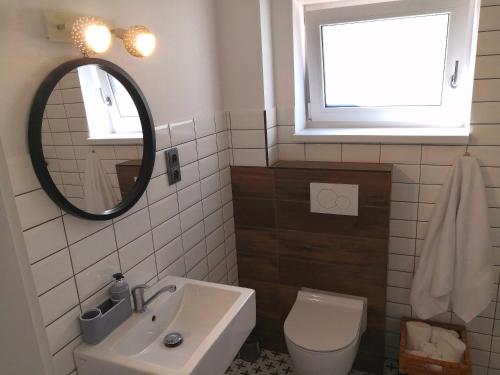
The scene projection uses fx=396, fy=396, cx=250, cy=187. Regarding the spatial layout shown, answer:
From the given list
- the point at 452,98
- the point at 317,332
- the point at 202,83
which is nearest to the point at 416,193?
the point at 452,98

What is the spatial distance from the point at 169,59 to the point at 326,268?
141 cm

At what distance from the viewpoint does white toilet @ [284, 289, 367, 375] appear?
1.91 meters

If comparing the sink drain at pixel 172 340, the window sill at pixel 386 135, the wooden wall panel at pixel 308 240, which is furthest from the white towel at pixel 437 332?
the sink drain at pixel 172 340

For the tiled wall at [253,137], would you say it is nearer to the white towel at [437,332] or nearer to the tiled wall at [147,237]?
the tiled wall at [147,237]

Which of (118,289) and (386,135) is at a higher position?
(386,135)

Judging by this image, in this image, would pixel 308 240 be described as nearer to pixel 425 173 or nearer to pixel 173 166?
pixel 425 173

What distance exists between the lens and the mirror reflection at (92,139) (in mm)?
1204

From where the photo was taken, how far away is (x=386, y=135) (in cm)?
207

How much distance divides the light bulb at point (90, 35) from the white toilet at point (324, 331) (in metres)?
1.57

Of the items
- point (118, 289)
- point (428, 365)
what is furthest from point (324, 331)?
point (118, 289)

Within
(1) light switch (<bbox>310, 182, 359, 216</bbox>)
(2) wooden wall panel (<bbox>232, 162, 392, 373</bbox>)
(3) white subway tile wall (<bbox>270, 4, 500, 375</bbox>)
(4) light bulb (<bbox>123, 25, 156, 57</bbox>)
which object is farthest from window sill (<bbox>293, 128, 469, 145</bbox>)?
(4) light bulb (<bbox>123, 25, 156, 57</bbox>)

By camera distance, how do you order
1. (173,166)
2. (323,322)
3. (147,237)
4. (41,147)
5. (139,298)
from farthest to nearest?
(323,322) → (173,166) → (147,237) → (139,298) → (41,147)

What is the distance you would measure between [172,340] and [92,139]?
0.84 metres

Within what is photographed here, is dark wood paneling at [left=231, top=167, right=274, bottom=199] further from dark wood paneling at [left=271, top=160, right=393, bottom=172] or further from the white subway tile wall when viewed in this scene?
the white subway tile wall
